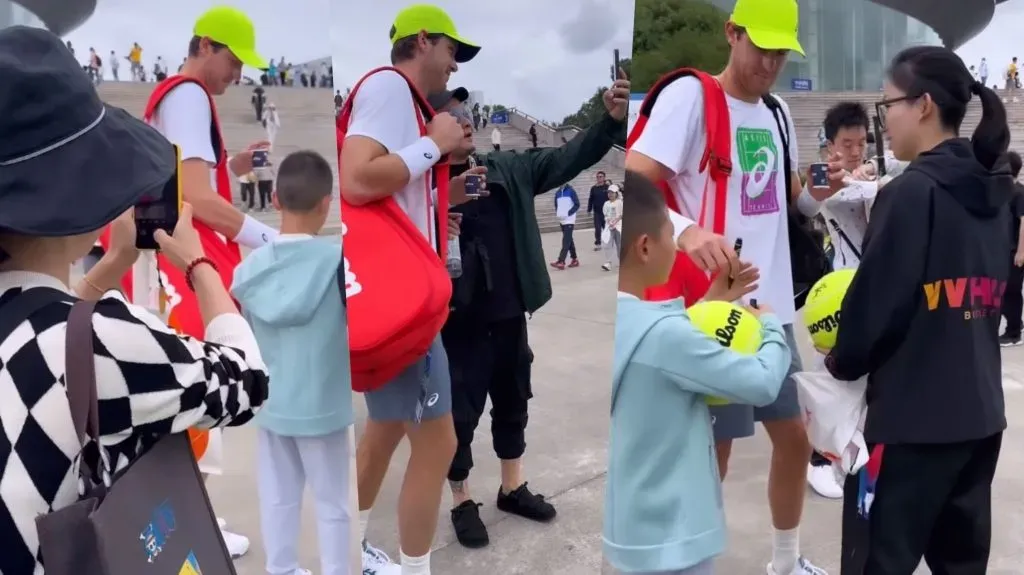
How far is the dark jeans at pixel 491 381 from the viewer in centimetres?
138

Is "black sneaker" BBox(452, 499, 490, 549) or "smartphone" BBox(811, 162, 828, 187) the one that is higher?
"smartphone" BBox(811, 162, 828, 187)

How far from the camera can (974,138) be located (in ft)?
5.73

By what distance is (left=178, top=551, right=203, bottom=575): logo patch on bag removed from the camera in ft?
3.65

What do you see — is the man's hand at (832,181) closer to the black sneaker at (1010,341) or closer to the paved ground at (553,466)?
the paved ground at (553,466)

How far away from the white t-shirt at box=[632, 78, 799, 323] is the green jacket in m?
0.07

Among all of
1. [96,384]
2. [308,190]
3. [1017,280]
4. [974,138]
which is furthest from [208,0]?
[1017,280]

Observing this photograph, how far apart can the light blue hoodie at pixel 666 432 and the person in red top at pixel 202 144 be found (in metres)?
0.70

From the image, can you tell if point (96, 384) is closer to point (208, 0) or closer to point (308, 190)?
point (308, 190)

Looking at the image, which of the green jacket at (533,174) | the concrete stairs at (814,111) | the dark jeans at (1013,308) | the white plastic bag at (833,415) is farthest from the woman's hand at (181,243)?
the dark jeans at (1013,308)

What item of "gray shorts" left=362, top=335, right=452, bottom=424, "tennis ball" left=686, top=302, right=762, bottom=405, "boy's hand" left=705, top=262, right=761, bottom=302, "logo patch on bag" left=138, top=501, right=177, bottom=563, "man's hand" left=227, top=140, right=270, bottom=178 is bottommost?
"logo patch on bag" left=138, top=501, right=177, bottom=563

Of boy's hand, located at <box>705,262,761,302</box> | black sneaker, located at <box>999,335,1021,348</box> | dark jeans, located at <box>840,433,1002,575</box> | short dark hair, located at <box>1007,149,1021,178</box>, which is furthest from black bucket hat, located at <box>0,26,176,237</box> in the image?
black sneaker, located at <box>999,335,1021,348</box>

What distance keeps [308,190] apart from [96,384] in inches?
20.8

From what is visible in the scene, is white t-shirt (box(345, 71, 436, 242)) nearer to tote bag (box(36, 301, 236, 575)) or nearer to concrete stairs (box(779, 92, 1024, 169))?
tote bag (box(36, 301, 236, 575))

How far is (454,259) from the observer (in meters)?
1.31
